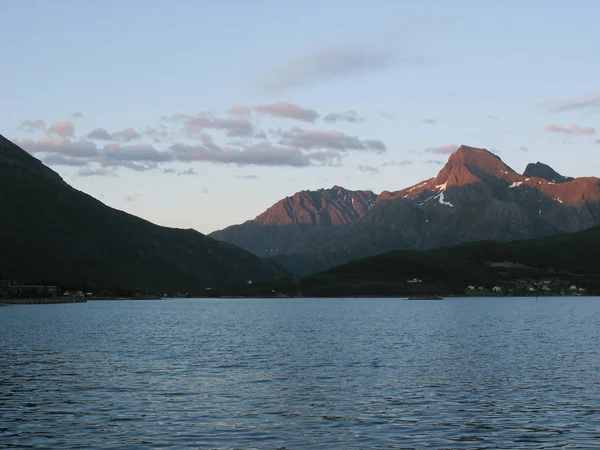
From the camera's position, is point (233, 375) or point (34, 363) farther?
point (34, 363)

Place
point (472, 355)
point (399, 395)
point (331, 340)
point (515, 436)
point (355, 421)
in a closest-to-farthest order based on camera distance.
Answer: point (515, 436), point (355, 421), point (399, 395), point (472, 355), point (331, 340)

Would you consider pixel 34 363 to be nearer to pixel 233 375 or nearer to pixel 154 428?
pixel 233 375

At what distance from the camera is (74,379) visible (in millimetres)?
85188

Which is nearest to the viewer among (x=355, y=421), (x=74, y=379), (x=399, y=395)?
(x=355, y=421)

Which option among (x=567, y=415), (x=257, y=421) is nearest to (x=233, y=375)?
(x=257, y=421)

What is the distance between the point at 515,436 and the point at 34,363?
7302cm

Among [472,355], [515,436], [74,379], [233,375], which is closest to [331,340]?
[472,355]

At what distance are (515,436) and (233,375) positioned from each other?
4316 centimetres

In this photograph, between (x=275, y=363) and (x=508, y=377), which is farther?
(x=275, y=363)

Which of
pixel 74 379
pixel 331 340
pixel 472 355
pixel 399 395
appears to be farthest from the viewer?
pixel 331 340

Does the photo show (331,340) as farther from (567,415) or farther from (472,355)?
(567,415)

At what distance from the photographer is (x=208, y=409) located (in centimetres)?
6450

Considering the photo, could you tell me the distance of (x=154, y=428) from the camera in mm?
56375

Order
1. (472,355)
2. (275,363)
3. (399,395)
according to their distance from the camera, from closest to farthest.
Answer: (399,395) → (275,363) → (472,355)
